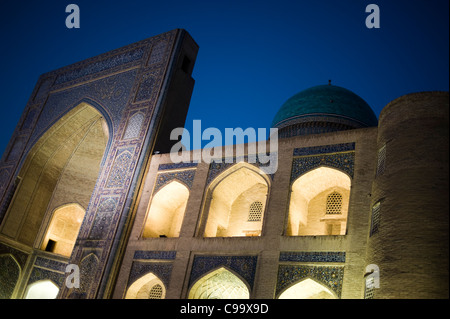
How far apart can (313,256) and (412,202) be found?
196 centimetres

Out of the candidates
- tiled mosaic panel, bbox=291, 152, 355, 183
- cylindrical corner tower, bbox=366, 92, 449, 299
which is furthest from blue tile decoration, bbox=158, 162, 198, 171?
cylindrical corner tower, bbox=366, 92, 449, 299

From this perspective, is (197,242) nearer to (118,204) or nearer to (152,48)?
(118,204)

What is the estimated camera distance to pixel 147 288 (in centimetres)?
1034

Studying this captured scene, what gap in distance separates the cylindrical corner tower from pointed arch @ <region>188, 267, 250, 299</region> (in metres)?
2.71

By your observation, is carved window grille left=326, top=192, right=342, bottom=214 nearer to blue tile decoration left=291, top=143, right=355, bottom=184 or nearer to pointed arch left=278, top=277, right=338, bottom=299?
blue tile decoration left=291, top=143, right=355, bottom=184

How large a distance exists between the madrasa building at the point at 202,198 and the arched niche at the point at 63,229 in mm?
35

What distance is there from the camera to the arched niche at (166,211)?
10.9 meters

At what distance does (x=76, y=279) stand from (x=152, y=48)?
19.8ft

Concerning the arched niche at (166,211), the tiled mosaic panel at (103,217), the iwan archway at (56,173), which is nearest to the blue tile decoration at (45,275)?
the iwan archway at (56,173)

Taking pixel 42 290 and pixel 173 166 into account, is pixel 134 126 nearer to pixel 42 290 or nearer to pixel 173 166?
pixel 173 166

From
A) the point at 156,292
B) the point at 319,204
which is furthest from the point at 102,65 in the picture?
the point at 319,204

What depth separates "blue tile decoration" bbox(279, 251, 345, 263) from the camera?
802 centimetres

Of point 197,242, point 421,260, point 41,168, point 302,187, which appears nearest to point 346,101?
point 302,187

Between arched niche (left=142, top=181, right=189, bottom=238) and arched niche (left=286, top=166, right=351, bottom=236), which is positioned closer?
arched niche (left=286, top=166, right=351, bottom=236)
